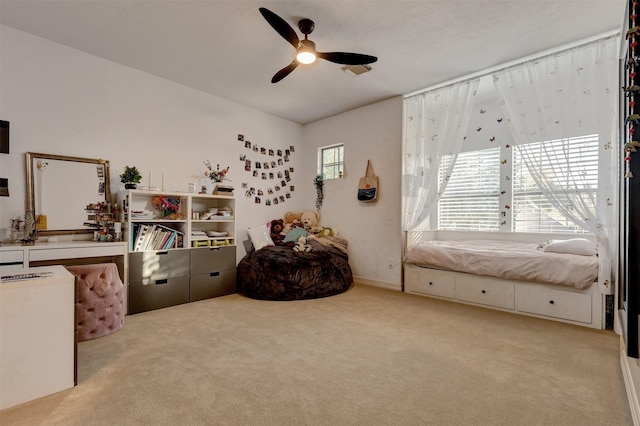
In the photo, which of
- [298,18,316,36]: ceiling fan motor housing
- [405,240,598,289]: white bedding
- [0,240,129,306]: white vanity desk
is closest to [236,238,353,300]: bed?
[405,240,598,289]: white bedding

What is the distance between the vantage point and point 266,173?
4863 millimetres

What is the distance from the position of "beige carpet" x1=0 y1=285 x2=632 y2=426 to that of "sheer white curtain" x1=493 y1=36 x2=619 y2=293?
Result: 1.07 metres

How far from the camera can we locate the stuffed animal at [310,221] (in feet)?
16.2

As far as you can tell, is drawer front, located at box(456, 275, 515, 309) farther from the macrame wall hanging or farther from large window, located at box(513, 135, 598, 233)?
the macrame wall hanging

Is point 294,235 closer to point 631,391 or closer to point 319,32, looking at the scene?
point 319,32

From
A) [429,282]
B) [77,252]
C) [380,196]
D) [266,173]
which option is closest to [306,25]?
[380,196]

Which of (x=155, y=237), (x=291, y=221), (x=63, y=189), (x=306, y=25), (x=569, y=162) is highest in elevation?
(x=306, y=25)

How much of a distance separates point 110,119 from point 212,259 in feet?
6.32

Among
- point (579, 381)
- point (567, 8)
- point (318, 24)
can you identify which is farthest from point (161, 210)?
point (567, 8)

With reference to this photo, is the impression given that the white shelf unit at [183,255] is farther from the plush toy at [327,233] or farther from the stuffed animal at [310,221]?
the plush toy at [327,233]

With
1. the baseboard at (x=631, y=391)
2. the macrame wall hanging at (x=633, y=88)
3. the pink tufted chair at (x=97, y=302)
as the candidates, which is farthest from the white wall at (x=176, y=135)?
the macrame wall hanging at (x=633, y=88)

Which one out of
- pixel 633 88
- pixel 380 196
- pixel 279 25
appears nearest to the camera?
pixel 633 88

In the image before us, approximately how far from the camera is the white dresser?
1.51 m

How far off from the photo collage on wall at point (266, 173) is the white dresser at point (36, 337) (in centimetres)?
303
